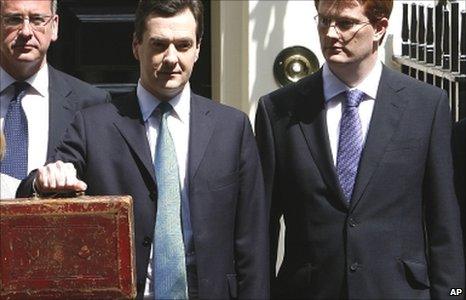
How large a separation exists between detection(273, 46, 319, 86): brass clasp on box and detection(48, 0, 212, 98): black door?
68cm

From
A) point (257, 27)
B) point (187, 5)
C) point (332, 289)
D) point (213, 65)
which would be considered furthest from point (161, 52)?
point (213, 65)

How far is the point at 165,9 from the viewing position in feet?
16.6

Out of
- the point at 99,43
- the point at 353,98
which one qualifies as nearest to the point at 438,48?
the point at 353,98

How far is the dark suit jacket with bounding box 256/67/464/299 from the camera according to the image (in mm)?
5145

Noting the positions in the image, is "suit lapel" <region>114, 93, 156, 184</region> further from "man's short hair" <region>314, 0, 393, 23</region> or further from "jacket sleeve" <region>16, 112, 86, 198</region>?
"man's short hair" <region>314, 0, 393, 23</region>

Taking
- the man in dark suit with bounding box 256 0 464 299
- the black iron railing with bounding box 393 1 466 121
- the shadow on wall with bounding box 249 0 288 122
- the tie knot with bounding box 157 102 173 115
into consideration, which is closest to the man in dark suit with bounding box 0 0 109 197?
the tie knot with bounding box 157 102 173 115

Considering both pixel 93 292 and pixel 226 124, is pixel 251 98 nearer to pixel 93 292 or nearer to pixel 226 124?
pixel 226 124

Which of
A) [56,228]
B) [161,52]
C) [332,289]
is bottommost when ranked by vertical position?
[332,289]

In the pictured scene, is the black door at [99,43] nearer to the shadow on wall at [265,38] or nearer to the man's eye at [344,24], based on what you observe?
the shadow on wall at [265,38]

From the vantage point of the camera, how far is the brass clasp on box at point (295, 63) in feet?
23.4

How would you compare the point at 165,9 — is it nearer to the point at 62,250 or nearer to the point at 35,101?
the point at 35,101

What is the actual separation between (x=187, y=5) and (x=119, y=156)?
21.8 inches

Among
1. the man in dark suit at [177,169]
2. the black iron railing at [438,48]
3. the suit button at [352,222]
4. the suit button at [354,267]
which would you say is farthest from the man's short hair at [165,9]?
the black iron railing at [438,48]

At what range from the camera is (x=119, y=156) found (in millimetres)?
5035
